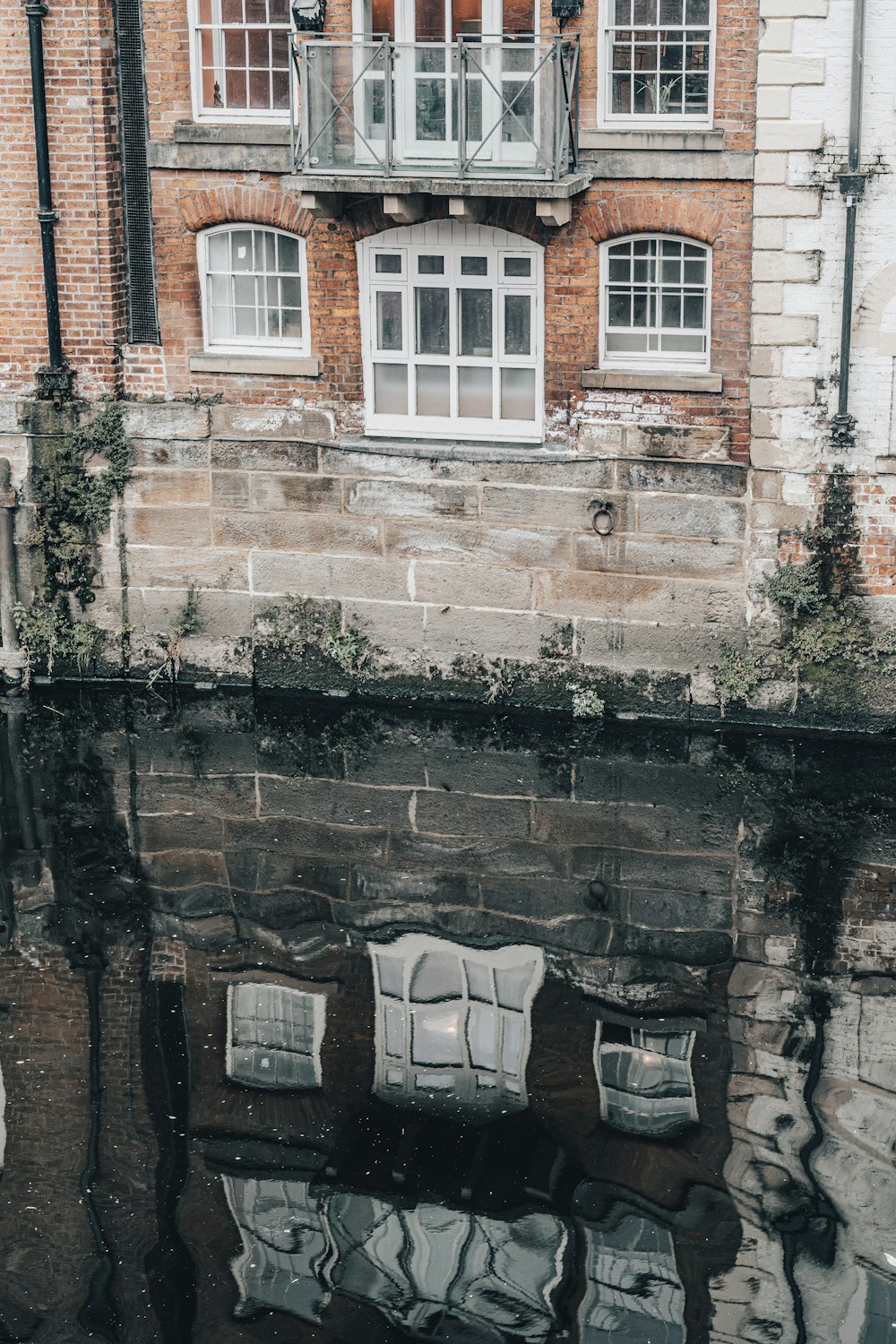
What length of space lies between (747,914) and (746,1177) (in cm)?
330

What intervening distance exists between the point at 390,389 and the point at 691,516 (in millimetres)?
2909

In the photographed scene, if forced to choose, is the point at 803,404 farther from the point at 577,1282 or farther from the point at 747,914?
the point at 577,1282

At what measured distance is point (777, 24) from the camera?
13.7 meters

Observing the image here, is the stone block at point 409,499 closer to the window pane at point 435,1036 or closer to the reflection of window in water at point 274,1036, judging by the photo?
the reflection of window in water at point 274,1036

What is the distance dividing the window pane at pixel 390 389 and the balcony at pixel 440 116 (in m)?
1.79

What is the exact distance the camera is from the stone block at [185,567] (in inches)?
637

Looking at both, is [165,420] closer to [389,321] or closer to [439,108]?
[389,321]

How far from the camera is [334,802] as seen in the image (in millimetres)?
13922

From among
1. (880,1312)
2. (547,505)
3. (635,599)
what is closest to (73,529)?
(547,505)

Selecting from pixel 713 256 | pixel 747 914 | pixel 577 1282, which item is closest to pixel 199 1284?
pixel 577 1282

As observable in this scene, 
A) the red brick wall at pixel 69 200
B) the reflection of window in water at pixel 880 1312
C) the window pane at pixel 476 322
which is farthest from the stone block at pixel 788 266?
the reflection of window in water at pixel 880 1312

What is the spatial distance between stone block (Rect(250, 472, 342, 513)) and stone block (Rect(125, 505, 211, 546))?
0.54 meters

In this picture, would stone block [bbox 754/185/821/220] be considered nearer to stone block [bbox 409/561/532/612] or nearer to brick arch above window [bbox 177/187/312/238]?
stone block [bbox 409/561/532/612]

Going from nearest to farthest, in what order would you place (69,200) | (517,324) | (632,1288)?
(632,1288), (517,324), (69,200)
